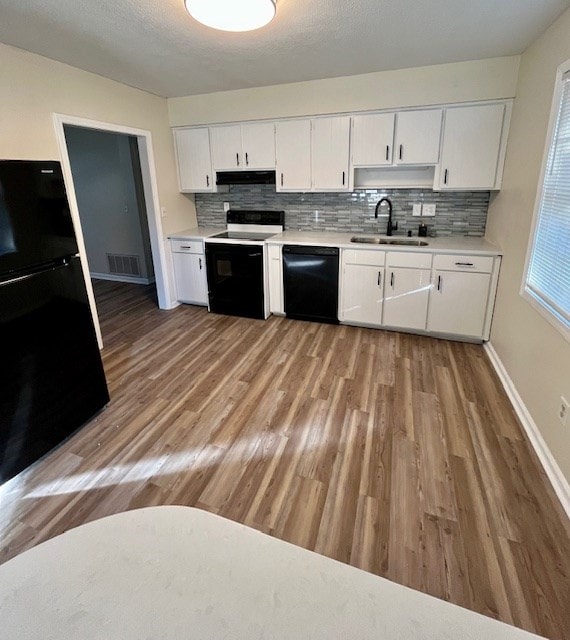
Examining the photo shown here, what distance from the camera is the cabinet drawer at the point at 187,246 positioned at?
4215mm

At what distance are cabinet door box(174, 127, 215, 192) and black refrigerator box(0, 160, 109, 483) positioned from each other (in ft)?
8.18

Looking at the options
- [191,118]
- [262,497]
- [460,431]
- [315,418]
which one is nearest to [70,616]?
[262,497]

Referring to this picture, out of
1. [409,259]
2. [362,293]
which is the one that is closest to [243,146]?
[362,293]

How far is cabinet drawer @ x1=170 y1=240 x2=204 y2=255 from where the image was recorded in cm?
421

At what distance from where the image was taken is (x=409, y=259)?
3383mm

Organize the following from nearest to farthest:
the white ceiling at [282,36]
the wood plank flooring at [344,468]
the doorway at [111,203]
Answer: the wood plank flooring at [344,468]
the white ceiling at [282,36]
the doorway at [111,203]

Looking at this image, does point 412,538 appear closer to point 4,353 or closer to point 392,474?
point 392,474

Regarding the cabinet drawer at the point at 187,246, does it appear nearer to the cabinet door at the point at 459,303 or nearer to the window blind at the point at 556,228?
the cabinet door at the point at 459,303

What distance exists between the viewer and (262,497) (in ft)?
5.97

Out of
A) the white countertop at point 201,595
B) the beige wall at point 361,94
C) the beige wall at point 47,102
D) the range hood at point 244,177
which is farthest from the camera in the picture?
the range hood at point 244,177

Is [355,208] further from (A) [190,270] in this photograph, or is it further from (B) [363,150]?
(A) [190,270]

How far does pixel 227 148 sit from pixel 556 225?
3322 mm

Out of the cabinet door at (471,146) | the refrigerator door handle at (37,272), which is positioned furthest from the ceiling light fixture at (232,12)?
the cabinet door at (471,146)

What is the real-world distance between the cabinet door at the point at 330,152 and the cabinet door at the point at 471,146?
3.05 feet
